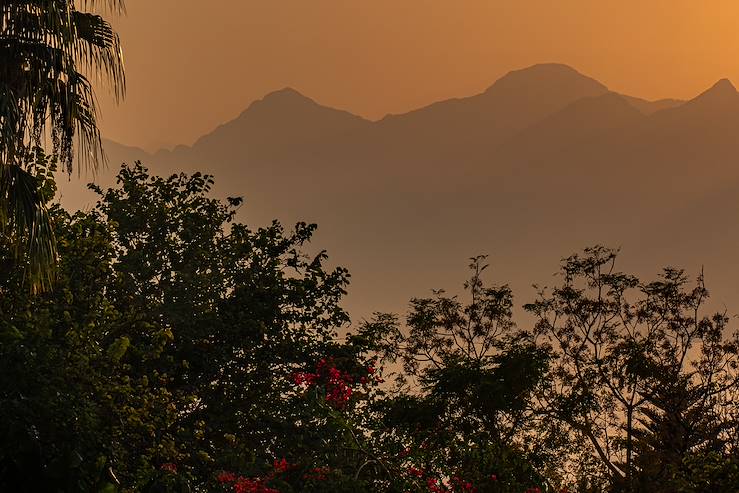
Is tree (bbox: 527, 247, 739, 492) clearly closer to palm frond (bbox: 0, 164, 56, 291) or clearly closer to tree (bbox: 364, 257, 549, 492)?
tree (bbox: 364, 257, 549, 492)

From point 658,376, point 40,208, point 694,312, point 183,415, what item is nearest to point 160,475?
point 40,208

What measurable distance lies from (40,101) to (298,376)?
245 inches

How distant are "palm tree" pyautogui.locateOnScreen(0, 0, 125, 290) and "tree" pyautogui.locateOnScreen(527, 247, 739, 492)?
1732cm

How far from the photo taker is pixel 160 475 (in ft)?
34.9

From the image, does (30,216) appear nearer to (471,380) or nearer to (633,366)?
(471,380)

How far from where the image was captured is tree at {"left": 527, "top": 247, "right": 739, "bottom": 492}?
26.6m

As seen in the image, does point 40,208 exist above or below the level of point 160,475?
above

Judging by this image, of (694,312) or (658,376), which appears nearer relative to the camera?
(658,376)

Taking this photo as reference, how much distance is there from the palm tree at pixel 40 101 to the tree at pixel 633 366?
682 inches

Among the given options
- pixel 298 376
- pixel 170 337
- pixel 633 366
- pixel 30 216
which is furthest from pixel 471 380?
pixel 30 216

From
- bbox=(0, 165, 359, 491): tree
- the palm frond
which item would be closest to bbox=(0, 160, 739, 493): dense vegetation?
bbox=(0, 165, 359, 491): tree

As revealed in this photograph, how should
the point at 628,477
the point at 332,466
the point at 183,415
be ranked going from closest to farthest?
the point at 332,466 < the point at 183,415 < the point at 628,477

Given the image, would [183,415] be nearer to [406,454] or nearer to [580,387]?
[406,454]

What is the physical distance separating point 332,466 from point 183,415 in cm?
521
